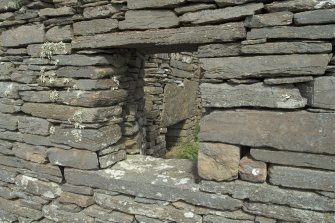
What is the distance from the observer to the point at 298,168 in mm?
2523

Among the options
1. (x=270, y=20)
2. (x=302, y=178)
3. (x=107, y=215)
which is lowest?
(x=107, y=215)

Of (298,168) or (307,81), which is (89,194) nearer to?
(298,168)

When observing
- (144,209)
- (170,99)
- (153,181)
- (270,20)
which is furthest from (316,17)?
(170,99)

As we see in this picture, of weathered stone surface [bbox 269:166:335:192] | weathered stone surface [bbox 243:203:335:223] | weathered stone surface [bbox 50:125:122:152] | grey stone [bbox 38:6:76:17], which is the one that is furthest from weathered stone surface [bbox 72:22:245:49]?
weathered stone surface [bbox 243:203:335:223]

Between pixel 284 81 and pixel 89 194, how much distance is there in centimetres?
210

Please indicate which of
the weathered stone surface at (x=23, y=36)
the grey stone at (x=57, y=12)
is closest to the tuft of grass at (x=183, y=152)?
the weathered stone surface at (x=23, y=36)

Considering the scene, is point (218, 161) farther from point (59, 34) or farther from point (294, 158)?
point (59, 34)

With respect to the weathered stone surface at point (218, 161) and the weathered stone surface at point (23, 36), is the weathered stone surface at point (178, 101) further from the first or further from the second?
the weathered stone surface at point (218, 161)

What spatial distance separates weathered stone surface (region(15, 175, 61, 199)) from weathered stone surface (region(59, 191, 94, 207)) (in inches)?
3.4

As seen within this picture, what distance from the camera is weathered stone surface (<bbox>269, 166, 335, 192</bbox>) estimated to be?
7.98 feet

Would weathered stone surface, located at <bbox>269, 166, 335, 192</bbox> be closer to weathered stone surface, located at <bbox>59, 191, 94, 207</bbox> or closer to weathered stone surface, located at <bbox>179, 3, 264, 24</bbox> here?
weathered stone surface, located at <bbox>179, 3, 264, 24</bbox>

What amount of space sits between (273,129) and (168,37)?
1.12 metres

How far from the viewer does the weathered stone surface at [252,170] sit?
262 cm

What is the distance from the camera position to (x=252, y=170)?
265 cm
